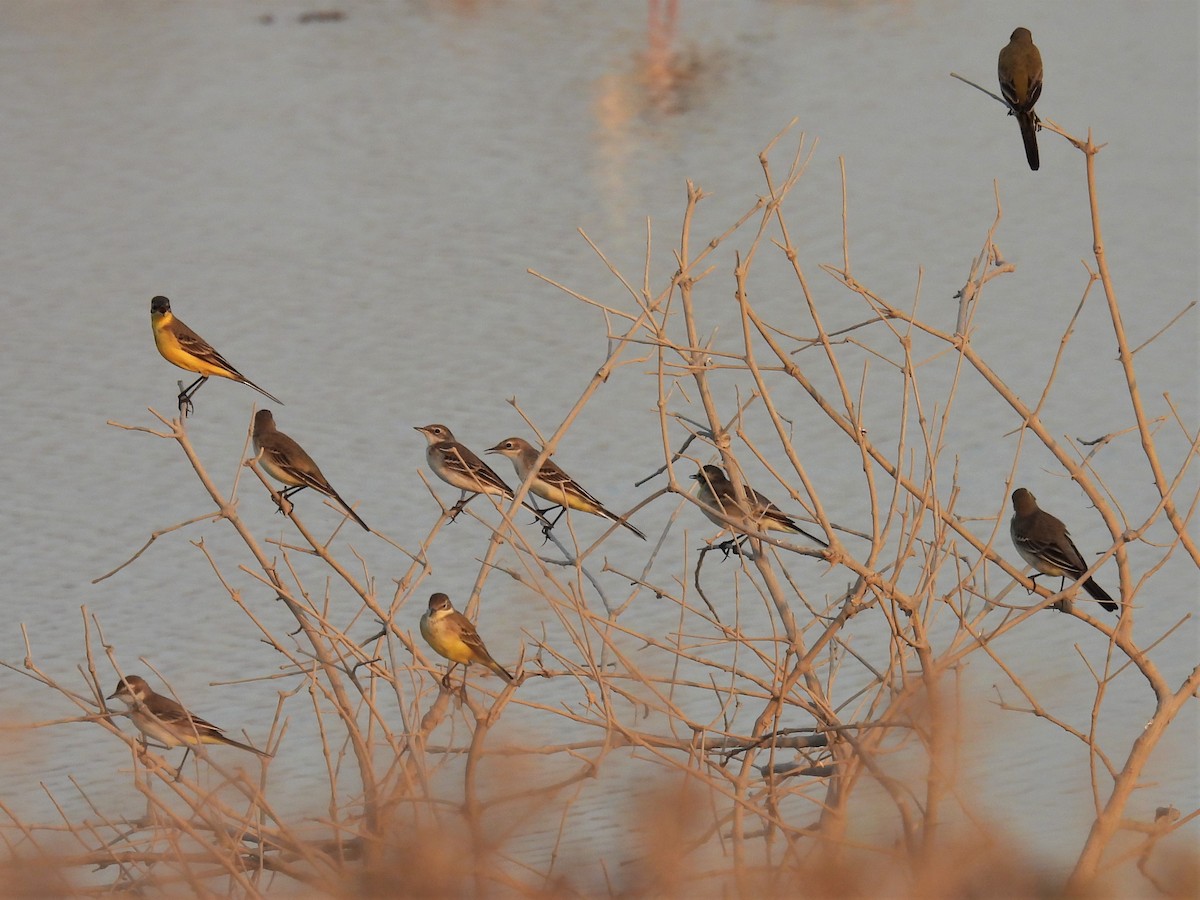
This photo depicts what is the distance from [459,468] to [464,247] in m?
14.0

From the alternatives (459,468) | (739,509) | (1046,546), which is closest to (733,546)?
(739,509)

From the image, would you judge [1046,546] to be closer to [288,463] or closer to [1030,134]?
[1030,134]

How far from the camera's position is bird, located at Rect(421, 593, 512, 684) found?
8.84 m

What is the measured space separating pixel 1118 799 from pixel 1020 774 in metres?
4.16

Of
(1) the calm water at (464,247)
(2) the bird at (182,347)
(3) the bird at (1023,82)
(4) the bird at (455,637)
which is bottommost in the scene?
(4) the bird at (455,637)

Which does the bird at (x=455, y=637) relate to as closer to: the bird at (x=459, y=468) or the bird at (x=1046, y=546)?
the bird at (x=459, y=468)

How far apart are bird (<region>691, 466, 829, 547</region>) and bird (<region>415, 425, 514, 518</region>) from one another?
1.05 m

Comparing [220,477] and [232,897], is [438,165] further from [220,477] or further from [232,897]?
[232,897]

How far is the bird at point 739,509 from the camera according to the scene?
7.74 metres

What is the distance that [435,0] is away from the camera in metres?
42.6

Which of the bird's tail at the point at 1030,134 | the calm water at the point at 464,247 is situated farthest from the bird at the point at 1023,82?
the calm water at the point at 464,247

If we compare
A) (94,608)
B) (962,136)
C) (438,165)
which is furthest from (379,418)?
(962,136)

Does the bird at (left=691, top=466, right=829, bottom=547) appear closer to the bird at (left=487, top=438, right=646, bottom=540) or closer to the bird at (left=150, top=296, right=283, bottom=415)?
the bird at (left=487, top=438, right=646, bottom=540)

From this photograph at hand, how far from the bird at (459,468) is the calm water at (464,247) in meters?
0.83
